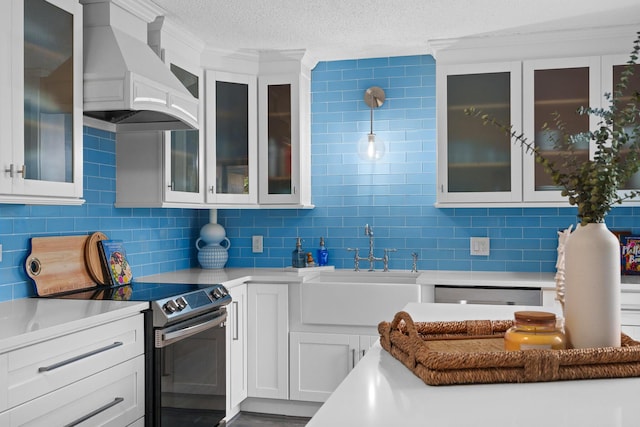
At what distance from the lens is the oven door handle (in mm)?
2809

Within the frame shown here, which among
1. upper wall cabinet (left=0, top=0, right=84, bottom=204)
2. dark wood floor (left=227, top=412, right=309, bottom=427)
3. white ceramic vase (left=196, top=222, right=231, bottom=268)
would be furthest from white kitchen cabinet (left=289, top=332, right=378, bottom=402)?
upper wall cabinet (left=0, top=0, right=84, bottom=204)

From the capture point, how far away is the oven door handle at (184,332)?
2809 millimetres

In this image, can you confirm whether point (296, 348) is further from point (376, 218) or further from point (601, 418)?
point (601, 418)

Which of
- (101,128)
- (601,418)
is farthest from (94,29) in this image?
(601,418)

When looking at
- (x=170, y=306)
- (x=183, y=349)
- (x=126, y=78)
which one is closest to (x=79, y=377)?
(x=170, y=306)

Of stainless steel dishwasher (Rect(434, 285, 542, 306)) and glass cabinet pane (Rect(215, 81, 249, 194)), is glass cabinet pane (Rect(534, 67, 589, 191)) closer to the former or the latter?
stainless steel dishwasher (Rect(434, 285, 542, 306))

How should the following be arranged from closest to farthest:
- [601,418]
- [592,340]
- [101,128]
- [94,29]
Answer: [601,418], [592,340], [94,29], [101,128]

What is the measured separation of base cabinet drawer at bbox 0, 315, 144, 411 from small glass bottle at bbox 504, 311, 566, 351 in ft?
5.19

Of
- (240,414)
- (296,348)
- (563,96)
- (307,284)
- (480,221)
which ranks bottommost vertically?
(240,414)

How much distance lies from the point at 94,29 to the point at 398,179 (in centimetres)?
228

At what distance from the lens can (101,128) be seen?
3492 mm

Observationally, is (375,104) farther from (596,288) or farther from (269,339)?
(596,288)

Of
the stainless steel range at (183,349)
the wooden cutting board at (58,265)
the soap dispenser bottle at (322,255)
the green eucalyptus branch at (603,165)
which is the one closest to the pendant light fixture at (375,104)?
the soap dispenser bottle at (322,255)

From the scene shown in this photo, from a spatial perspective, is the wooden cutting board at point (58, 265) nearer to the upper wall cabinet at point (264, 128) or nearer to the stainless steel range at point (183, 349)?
the stainless steel range at point (183, 349)
